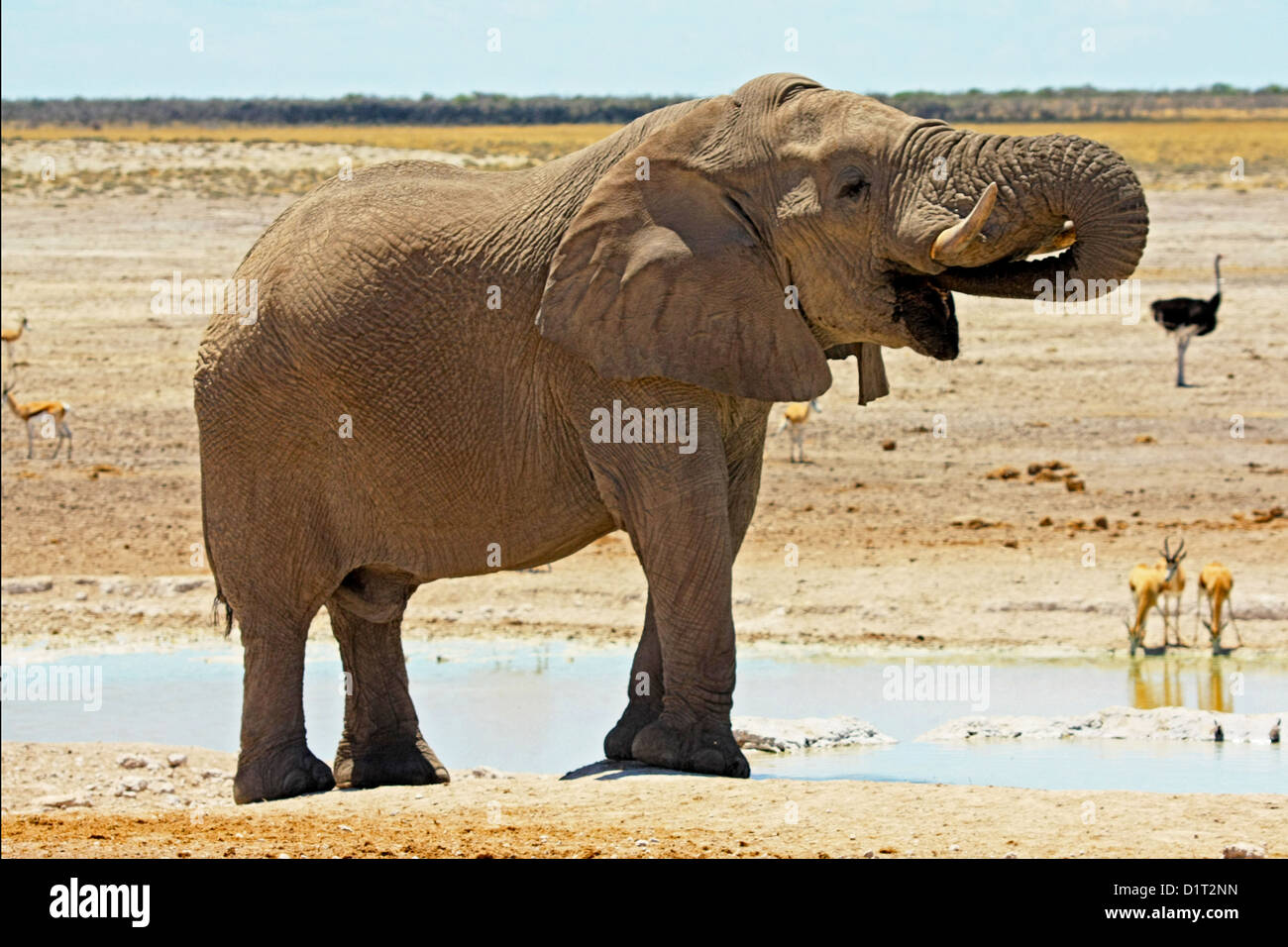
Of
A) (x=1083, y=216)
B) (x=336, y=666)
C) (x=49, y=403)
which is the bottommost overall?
(x=336, y=666)

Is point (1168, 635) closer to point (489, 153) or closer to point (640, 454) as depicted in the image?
point (640, 454)

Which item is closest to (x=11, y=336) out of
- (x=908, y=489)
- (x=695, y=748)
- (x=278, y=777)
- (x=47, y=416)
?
(x=47, y=416)

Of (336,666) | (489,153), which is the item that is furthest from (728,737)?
(489,153)

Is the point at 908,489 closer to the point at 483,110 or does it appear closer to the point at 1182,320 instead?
the point at 1182,320

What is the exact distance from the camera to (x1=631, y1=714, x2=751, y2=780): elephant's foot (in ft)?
27.1

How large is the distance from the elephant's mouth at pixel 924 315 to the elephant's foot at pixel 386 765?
3.09 metres

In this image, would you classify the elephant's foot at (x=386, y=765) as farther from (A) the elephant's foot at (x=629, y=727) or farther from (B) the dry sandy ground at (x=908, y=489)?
(B) the dry sandy ground at (x=908, y=489)

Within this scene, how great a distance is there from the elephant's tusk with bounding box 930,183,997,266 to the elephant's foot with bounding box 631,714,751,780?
6.82ft

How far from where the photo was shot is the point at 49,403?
822 inches

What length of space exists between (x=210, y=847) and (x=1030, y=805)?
2.77 meters

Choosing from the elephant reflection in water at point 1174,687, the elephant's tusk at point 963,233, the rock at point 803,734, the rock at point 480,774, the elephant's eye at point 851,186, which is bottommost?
the elephant reflection in water at point 1174,687

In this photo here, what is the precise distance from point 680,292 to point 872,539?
8.61m

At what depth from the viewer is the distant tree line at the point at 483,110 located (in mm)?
95375

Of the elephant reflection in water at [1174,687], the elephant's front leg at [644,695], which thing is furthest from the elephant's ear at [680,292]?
the elephant reflection in water at [1174,687]
